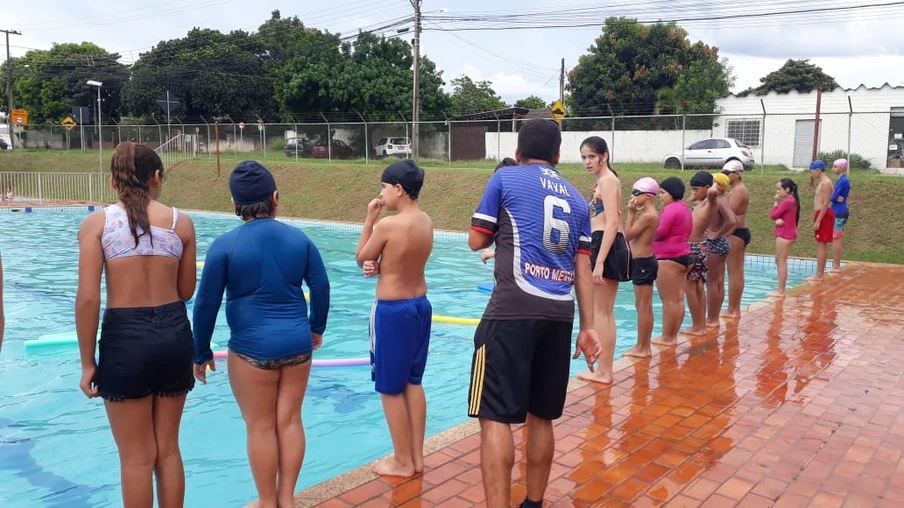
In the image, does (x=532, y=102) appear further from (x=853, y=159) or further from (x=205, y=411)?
(x=205, y=411)

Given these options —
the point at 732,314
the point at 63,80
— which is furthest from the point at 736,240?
the point at 63,80

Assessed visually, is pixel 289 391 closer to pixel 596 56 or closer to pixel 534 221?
pixel 534 221

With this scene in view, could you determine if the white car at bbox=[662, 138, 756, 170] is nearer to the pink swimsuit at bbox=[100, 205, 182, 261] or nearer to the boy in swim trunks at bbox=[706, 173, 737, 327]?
the boy in swim trunks at bbox=[706, 173, 737, 327]

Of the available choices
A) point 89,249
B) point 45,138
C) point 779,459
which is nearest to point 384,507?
point 89,249

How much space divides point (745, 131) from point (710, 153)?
5.47 meters

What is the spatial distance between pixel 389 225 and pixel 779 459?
276cm

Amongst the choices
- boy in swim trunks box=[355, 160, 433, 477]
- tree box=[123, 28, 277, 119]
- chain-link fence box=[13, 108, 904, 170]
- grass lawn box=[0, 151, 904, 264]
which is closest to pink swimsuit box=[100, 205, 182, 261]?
boy in swim trunks box=[355, 160, 433, 477]

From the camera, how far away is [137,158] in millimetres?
3096

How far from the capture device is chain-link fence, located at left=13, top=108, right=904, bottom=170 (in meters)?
26.1

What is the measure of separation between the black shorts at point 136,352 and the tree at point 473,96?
198ft

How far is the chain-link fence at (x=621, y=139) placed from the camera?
85.6 ft

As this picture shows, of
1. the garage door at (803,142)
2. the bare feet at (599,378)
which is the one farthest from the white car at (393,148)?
the bare feet at (599,378)

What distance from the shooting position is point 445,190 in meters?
22.2

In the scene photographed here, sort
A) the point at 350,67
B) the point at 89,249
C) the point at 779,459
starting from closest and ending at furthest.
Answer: the point at 89,249 < the point at 779,459 < the point at 350,67
